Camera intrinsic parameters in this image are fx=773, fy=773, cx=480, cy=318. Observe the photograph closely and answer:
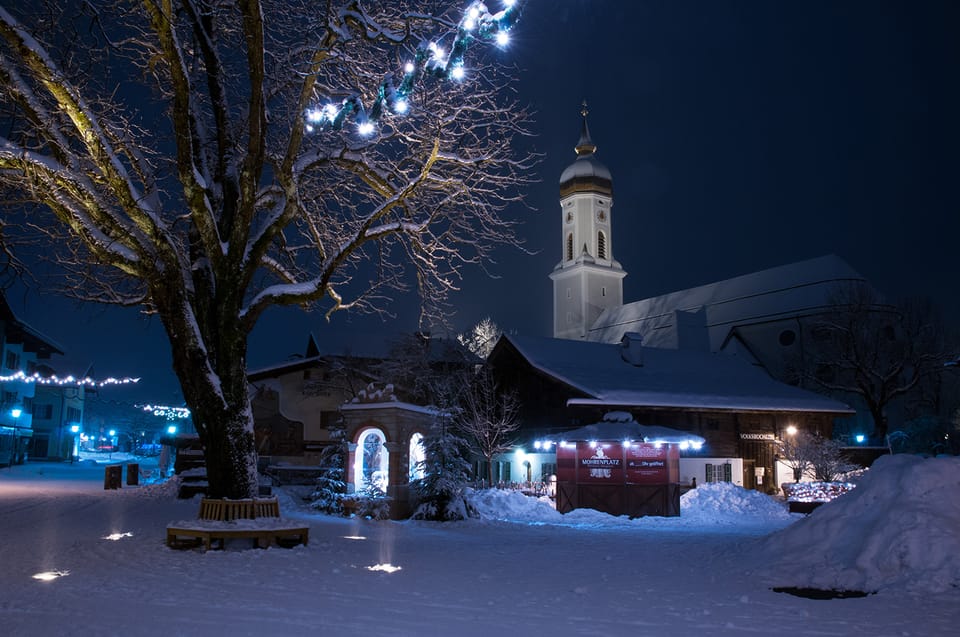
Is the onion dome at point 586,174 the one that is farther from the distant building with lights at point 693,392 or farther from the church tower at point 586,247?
the distant building with lights at point 693,392

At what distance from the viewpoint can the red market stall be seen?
2394cm

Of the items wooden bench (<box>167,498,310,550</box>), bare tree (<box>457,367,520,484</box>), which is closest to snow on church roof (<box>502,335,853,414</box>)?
bare tree (<box>457,367,520,484</box>)

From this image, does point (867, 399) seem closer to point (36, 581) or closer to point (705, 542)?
→ point (705, 542)

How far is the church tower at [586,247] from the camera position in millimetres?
81562

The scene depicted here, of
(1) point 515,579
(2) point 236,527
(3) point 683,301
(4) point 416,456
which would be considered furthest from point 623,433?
(3) point 683,301

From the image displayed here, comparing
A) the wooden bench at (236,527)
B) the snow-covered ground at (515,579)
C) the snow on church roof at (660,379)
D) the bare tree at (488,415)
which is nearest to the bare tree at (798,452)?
the snow on church roof at (660,379)

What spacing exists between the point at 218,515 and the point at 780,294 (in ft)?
191

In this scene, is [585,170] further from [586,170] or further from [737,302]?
[737,302]

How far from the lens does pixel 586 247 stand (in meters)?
82.1

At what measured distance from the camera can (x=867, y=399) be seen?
4922cm

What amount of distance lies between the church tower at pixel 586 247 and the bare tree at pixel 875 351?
29.1m

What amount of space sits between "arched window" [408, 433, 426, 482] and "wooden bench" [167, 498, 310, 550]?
333 inches

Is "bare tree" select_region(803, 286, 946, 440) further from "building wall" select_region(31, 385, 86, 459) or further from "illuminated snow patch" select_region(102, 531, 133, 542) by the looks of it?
"building wall" select_region(31, 385, 86, 459)

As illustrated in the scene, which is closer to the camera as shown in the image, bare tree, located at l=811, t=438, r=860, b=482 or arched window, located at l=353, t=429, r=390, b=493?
arched window, located at l=353, t=429, r=390, b=493
